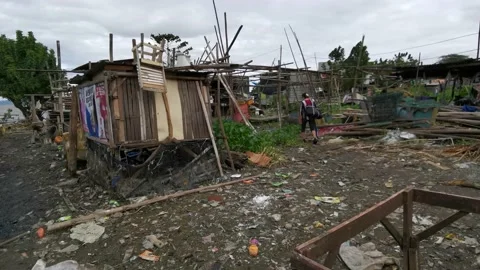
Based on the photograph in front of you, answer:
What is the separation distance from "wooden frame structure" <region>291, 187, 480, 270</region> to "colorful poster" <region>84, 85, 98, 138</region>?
5.72m

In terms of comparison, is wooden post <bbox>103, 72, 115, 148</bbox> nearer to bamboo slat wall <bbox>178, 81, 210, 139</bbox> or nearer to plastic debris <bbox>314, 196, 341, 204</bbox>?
bamboo slat wall <bbox>178, 81, 210, 139</bbox>

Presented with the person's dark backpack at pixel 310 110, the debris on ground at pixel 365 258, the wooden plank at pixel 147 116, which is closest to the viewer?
the debris on ground at pixel 365 258

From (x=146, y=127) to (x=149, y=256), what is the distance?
275cm

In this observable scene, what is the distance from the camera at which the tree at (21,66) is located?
854 inches

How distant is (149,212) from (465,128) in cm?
877

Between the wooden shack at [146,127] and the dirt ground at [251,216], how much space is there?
621mm

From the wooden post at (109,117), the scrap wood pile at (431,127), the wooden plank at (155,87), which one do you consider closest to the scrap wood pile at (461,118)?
the scrap wood pile at (431,127)

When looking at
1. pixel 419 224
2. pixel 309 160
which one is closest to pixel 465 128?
pixel 309 160

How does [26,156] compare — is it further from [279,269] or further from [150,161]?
[279,269]

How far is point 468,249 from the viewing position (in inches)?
137

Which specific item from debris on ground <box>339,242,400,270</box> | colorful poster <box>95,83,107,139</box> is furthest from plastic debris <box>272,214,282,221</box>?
colorful poster <box>95,83,107,139</box>

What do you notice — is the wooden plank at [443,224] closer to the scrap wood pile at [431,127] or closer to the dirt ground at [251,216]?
the dirt ground at [251,216]

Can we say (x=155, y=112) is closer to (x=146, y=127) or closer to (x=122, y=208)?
(x=146, y=127)

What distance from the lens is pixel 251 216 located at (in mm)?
4543
